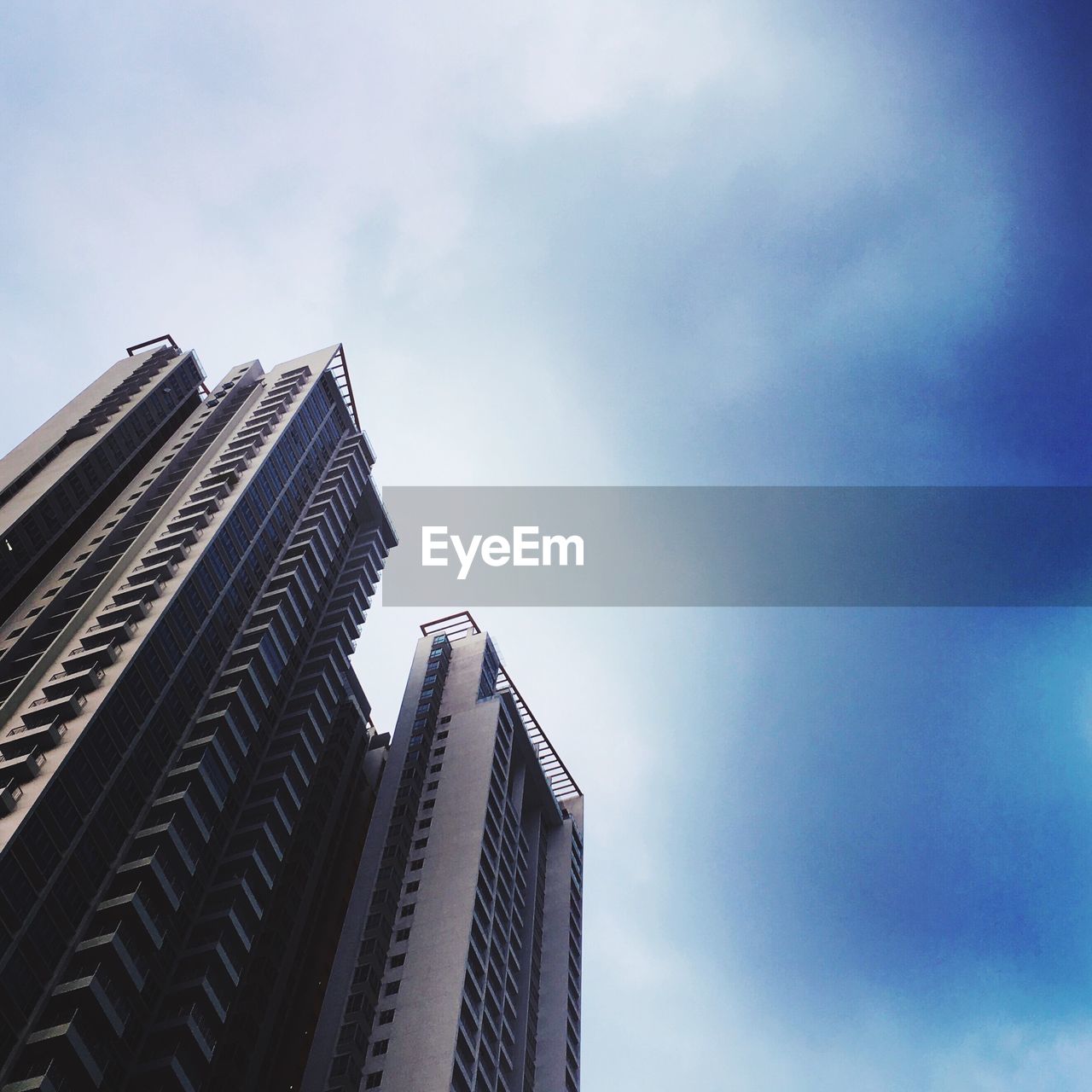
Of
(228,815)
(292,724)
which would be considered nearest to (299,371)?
(292,724)

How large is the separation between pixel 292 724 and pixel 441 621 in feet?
138

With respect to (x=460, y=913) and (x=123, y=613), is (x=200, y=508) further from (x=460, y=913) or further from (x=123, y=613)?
(x=460, y=913)

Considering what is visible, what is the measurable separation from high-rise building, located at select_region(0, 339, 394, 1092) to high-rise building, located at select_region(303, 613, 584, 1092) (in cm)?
565

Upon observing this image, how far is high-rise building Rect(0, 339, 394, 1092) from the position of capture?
205ft

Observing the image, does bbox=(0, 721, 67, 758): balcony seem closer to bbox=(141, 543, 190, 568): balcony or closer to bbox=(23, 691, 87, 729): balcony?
bbox=(23, 691, 87, 729): balcony

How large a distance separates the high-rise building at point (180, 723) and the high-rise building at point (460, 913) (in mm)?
5648

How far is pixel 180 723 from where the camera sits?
7838 centimetres

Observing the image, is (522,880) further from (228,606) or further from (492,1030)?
(228,606)

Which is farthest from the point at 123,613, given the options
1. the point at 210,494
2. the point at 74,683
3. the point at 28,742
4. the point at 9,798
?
the point at 210,494

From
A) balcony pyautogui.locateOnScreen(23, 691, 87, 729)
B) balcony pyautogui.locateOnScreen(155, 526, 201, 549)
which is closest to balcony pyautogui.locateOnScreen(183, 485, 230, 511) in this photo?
balcony pyautogui.locateOnScreen(155, 526, 201, 549)

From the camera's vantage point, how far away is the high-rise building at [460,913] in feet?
259

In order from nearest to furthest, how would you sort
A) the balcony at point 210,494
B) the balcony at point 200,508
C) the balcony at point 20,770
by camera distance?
1. the balcony at point 20,770
2. the balcony at point 200,508
3. the balcony at point 210,494

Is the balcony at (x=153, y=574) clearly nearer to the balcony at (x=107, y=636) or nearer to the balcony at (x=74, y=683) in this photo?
the balcony at (x=107, y=636)

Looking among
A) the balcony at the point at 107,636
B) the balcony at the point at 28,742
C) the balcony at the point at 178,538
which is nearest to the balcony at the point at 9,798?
the balcony at the point at 28,742
